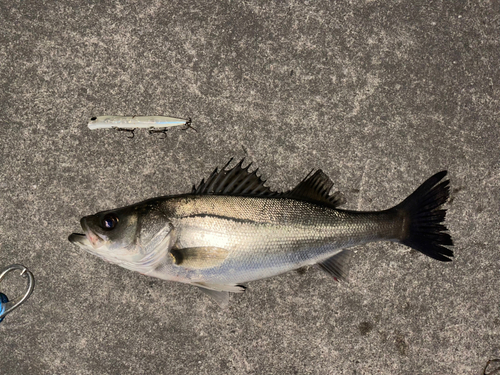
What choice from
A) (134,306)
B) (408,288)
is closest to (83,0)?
(134,306)

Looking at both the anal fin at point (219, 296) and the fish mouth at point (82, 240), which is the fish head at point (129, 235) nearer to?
the fish mouth at point (82, 240)

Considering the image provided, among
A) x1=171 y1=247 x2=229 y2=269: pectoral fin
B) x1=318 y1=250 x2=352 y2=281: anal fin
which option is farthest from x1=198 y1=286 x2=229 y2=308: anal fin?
x1=318 y1=250 x2=352 y2=281: anal fin

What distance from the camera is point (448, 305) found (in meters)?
2.86

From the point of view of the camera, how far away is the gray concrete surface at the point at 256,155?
2.79 meters

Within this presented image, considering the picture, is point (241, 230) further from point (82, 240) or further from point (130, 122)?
point (130, 122)

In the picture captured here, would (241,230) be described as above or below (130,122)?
below

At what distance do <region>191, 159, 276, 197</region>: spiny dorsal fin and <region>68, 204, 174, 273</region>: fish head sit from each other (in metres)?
0.35

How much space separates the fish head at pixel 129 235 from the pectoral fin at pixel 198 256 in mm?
90

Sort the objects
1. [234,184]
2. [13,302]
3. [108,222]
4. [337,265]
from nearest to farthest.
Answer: [108,222] → [234,184] → [337,265] → [13,302]

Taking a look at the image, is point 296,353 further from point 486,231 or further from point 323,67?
point 323,67

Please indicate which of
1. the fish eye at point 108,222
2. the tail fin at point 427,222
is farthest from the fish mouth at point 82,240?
the tail fin at point 427,222

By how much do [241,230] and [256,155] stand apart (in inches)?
27.2

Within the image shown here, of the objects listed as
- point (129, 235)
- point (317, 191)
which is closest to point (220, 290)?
point (129, 235)

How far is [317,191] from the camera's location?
101 inches
